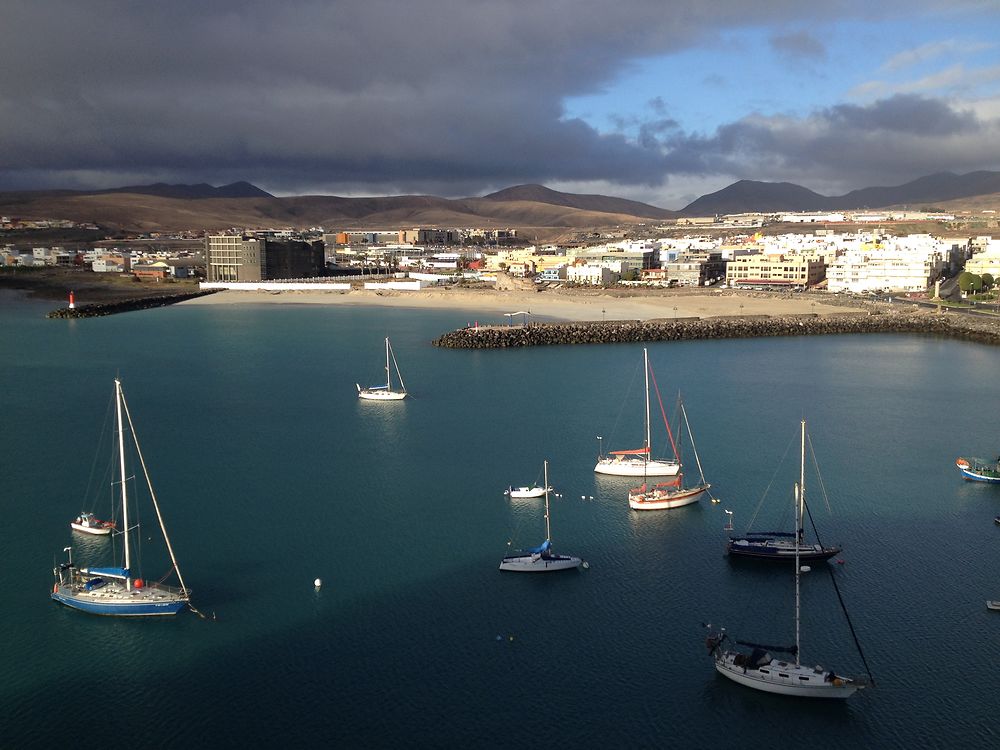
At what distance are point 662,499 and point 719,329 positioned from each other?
2048 cm

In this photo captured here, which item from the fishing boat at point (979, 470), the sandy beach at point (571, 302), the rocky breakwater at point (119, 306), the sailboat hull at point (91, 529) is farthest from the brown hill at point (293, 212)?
the sailboat hull at point (91, 529)

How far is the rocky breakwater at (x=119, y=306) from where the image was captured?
3872 centimetres

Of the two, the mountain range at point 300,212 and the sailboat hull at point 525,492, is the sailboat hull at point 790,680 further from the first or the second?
the mountain range at point 300,212

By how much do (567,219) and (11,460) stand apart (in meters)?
140

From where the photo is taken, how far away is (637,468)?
47.5 ft

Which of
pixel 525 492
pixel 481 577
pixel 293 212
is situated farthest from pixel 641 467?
pixel 293 212

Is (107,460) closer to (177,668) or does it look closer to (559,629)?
(177,668)

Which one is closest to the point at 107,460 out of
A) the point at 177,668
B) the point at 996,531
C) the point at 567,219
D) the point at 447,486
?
the point at 447,486

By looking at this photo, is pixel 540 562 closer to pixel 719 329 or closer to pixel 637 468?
pixel 637 468

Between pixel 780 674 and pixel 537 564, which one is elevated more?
pixel 537 564

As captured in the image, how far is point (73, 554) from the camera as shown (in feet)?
36.2

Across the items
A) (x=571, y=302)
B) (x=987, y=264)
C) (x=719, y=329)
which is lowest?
(x=719, y=329)

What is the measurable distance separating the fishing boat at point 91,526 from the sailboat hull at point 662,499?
7596mm

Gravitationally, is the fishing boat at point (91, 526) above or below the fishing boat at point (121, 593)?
above
